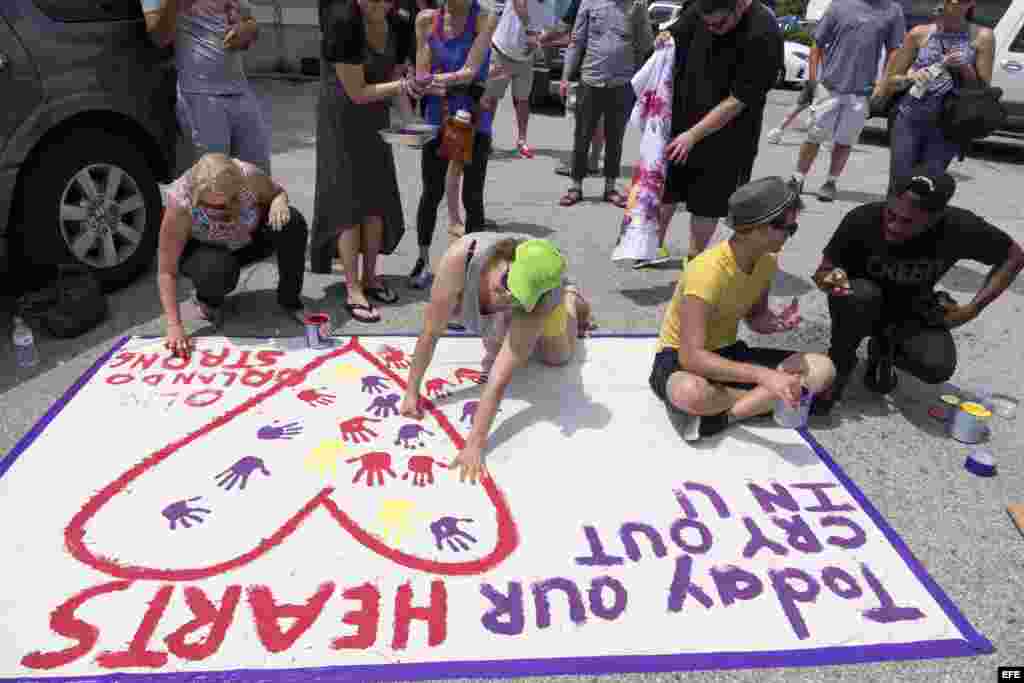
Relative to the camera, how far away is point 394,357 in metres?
3.31

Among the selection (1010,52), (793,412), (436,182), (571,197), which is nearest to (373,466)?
(793,412)

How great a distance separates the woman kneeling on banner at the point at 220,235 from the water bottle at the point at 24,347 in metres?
0.55

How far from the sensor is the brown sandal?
19.0 ft

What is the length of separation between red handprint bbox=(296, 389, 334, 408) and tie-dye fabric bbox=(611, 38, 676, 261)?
1834 millimetres

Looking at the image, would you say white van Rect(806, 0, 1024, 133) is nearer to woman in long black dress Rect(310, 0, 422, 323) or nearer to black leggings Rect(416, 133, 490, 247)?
black leggings Rect(416, 133, 490, 247)

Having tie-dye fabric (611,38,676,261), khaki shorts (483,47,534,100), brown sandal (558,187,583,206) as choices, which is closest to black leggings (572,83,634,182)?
brown sandal (558,187,583,206)

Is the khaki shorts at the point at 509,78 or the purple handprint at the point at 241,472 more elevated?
the khaki shorts at the point at 509,78

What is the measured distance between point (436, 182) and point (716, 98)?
153 cm

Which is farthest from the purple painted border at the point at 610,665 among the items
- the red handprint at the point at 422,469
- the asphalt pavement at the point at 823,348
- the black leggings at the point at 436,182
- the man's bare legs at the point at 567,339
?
the black leggings at the point at 436,182

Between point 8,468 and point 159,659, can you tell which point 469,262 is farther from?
point 8,468

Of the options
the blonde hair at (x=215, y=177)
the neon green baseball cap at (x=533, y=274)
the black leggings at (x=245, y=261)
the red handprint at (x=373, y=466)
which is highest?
the blonde hair at (x=215, y=177)

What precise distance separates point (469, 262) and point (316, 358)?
3.57 ft

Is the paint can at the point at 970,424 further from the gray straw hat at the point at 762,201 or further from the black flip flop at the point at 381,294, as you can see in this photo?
the black flip flop at the point at 381,294

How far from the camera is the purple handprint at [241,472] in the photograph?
245cm
